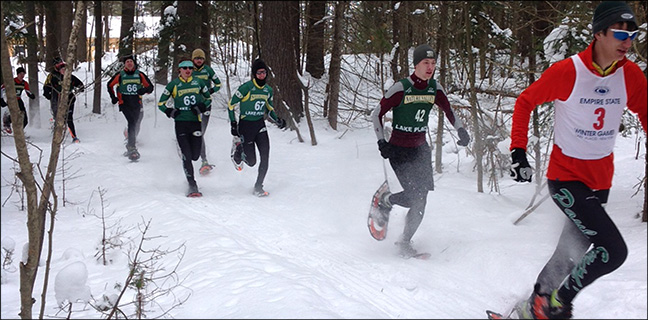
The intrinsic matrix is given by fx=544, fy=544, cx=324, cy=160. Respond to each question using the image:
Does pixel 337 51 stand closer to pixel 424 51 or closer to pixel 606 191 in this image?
pixel 424 51

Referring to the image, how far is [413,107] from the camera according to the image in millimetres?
5668

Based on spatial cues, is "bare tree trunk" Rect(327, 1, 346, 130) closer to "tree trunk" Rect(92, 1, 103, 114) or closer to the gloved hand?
the gloved hand

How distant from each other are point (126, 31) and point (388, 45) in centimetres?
1108

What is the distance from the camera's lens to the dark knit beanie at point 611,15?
326 cm

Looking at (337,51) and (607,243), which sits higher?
(337,51)

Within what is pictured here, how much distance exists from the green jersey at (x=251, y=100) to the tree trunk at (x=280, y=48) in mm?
5170

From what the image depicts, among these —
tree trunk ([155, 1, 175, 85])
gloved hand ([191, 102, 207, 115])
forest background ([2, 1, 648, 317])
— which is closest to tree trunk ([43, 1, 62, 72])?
Answer: forest background ([2, 1, 648, 317])

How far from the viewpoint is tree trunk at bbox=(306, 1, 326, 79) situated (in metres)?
16.3

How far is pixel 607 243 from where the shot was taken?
337cm

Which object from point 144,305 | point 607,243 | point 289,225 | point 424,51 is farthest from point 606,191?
point 289,225

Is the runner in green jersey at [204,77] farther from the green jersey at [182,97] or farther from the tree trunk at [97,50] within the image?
the tree trunk at [97,50]

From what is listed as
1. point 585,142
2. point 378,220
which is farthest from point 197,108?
point 585,142

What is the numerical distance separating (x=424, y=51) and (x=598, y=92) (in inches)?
88.4

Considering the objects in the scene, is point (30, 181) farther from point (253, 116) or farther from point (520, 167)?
point (253, 116)
